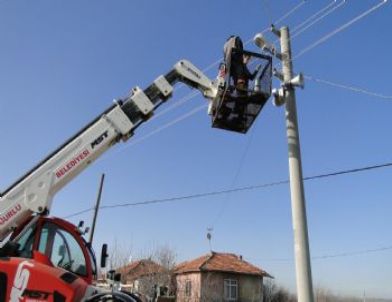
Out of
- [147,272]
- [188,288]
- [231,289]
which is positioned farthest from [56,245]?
[188,288]

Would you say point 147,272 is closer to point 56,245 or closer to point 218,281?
point 218,281

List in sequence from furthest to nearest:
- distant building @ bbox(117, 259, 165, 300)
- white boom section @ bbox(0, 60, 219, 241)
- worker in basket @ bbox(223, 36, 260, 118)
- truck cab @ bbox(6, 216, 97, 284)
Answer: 1. distant building @ bbox(117, 259, 165, 300)
2. worker in basket @ bbox(223, 36, 260, 118)
3. white boom section @ bbox(0, 60, 219, 241)
4. truck cab @ bbox(6, 216, 97, 284)

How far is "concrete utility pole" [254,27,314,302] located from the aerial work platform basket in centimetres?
103

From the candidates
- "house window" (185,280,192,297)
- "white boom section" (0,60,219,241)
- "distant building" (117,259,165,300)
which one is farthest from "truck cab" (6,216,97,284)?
"house window" (185,280,192,297)

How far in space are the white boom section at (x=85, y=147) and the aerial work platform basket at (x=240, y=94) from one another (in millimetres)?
320

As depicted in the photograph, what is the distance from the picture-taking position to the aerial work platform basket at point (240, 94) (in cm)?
900

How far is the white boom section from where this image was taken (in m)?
7.57

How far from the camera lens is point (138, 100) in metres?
9.00

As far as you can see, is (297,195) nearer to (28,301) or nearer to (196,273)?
(28,301)

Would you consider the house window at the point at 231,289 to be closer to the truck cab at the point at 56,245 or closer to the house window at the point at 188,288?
the house window at the point at 188,288

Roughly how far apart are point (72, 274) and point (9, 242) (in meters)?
1.01

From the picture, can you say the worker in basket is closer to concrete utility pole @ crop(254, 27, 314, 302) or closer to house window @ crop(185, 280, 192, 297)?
concrete utility pole @ crop(254, 27, 314, 302)

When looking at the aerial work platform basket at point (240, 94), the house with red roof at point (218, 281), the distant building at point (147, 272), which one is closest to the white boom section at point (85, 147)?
the aerial work platform basket at point (240, 94)

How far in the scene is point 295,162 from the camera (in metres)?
9.43
